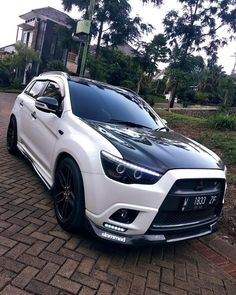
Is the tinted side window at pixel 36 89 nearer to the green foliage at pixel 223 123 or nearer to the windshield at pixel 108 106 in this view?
the windshield at pixel 108 106

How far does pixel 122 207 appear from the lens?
9.92ft

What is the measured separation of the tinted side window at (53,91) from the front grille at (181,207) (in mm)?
2051

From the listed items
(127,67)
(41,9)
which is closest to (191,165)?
(127,67)

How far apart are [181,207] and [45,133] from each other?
2.08 metres

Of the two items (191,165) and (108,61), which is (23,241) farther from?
(108,61)

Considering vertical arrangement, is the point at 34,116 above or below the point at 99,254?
above

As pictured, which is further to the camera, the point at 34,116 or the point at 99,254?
the point at 34,116

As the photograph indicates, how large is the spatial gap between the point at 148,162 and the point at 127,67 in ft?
93.0

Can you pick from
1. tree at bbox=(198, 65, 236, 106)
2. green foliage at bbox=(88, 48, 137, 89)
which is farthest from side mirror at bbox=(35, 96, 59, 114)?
tree at bbox=(198, 65, 236, 106)

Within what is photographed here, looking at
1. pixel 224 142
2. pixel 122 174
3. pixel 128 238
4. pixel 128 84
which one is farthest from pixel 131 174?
pixel 128 84

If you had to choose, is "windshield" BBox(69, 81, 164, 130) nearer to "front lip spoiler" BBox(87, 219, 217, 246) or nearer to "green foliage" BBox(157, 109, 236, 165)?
"front lip spoiler" BBox(87, 219, 217, 246)

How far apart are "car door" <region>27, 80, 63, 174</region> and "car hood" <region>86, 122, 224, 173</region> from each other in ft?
2.15

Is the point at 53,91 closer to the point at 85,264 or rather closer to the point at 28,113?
the point at 28,113

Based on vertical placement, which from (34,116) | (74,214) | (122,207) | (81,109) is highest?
(81,109)
